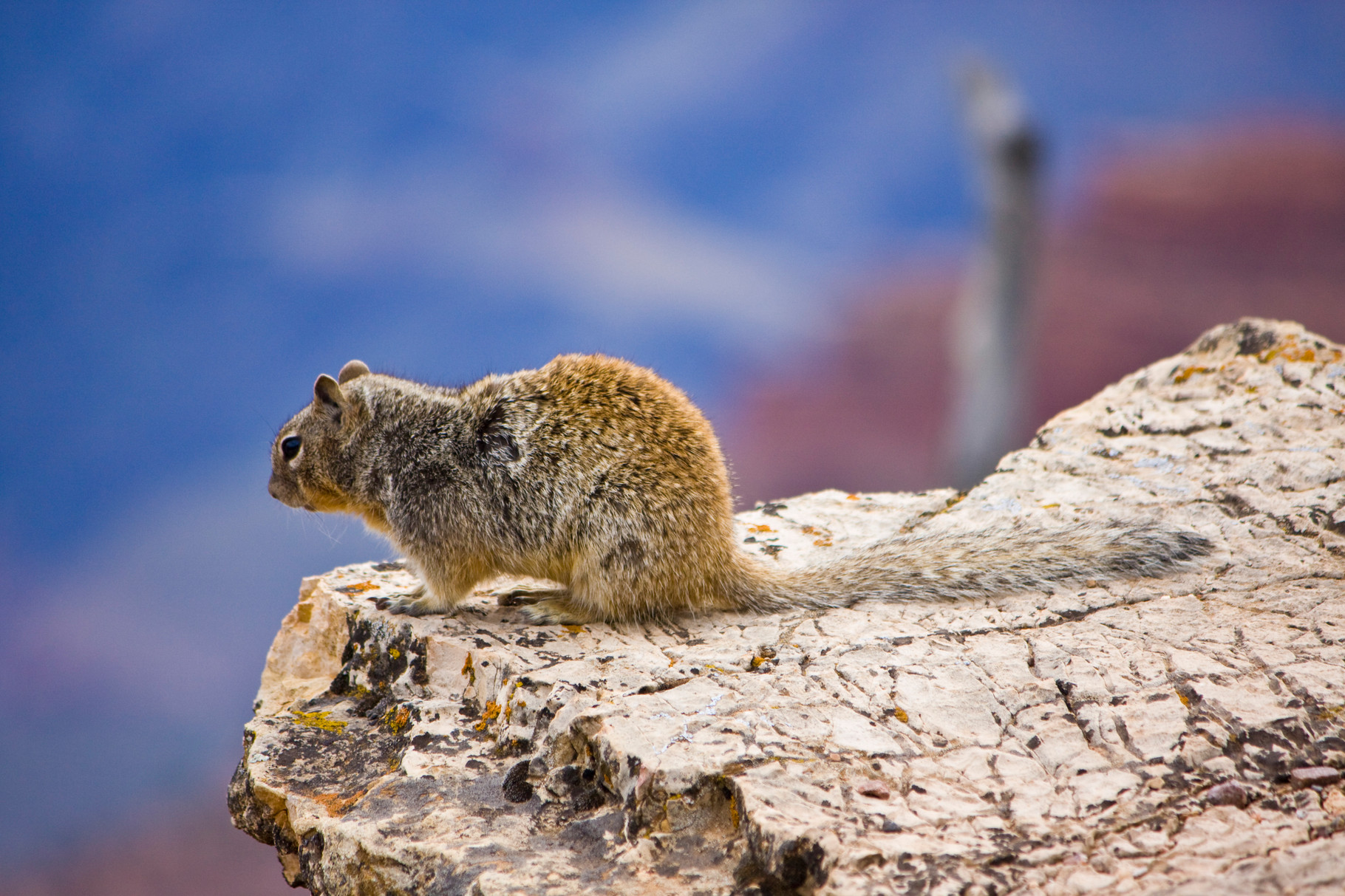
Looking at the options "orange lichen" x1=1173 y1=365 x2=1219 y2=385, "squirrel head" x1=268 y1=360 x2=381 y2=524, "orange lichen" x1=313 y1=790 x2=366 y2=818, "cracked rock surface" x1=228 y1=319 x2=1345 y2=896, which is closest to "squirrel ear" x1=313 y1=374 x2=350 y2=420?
"squirrel head" x1=268 y1=360 x2=381 y2=524

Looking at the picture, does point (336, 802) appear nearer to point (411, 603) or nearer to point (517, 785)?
point (517, 785)

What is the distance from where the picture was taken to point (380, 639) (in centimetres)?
361

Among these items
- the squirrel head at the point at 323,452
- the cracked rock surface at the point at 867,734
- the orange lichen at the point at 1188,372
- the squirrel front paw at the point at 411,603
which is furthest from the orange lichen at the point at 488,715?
the orange lichen at the point at 1188,372

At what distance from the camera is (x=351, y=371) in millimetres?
4406

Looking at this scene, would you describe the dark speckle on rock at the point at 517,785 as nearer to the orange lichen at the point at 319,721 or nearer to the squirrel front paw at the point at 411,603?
the orange lichen at the point at 319,721

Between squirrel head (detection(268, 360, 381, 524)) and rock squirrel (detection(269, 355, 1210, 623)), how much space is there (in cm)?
1

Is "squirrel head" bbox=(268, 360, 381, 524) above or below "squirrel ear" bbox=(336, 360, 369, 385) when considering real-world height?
below

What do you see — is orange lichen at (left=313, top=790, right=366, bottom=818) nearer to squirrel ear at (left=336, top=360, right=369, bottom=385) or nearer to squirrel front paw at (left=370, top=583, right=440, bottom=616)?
squirrel front paw at (left=370, top=583, right=440, bottom=616)

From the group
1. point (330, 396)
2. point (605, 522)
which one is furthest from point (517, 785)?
point (330, 396)

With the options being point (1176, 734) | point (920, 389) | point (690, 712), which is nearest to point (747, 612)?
point (690, 712)

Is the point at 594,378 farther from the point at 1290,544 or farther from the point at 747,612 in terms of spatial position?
the point at 1290,544

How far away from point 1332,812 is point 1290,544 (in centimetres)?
162

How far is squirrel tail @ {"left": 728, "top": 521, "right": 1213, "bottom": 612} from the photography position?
3.59m

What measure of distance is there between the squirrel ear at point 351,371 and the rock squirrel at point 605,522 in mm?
344
